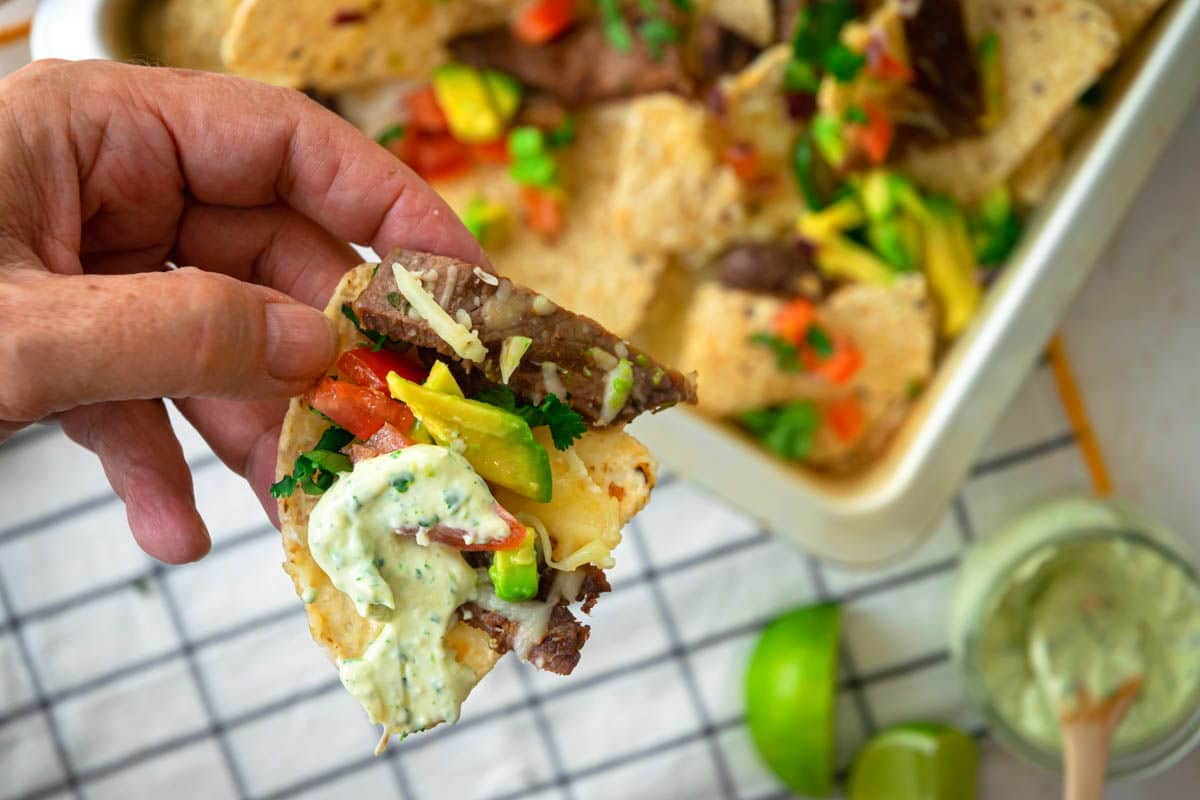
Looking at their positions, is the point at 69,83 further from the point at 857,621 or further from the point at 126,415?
the point at 857,621

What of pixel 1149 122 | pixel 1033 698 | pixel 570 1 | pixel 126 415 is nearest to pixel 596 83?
pixel 570 1

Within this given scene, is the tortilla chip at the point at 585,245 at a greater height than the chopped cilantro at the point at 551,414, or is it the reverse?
the chopped cilantro at the point at 551,414

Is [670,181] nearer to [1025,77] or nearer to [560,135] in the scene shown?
[560,135]

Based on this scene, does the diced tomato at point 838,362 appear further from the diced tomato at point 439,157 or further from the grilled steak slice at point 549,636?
the grilled steak slice at point 549,636

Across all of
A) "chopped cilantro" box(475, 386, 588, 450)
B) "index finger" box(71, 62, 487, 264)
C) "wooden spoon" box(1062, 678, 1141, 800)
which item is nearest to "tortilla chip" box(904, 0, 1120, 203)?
"wooden spoon" box(1062, 678, 1141, 800)

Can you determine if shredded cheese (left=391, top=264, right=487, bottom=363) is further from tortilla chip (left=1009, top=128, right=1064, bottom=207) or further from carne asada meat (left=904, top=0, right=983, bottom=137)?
tortilla chip (left=1009, top=128, right=1064, bottom=207)

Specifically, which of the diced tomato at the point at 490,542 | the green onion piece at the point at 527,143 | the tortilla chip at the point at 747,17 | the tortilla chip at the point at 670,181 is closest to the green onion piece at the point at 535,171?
the green onion piece at the point at 527,143
